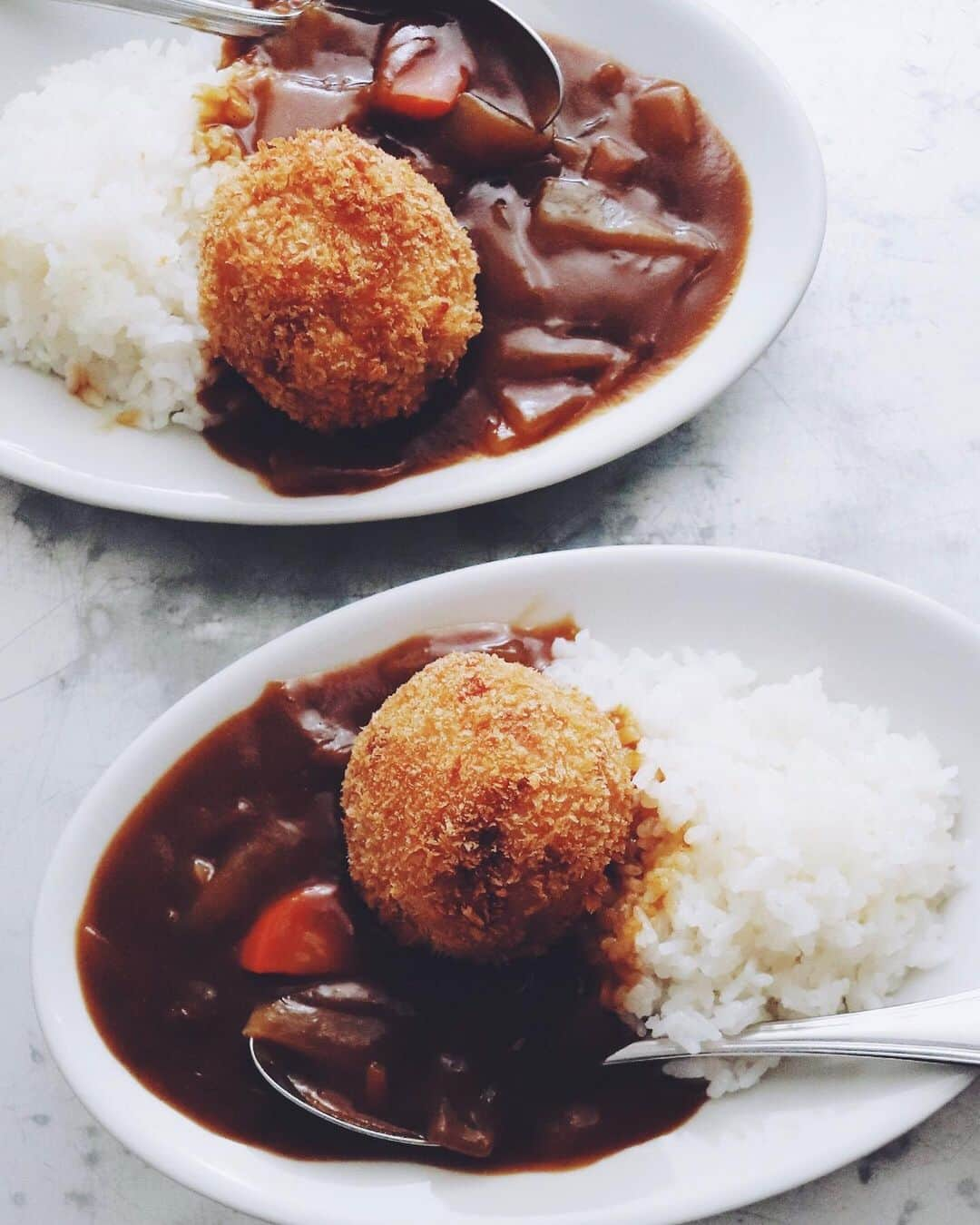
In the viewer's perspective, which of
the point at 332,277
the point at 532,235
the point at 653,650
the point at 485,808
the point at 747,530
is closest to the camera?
the point at 485,808

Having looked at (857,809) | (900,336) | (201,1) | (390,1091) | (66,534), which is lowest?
(390,1091)

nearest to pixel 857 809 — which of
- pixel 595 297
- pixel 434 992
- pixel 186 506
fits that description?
pixel 434 992

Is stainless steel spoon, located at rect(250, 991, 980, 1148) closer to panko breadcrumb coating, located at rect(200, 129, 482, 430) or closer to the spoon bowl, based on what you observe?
the spoon bowl

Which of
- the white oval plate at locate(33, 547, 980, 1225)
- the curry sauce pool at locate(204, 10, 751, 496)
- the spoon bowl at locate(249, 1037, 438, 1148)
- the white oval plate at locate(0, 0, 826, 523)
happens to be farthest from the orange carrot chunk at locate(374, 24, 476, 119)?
the spoon bowl at locate(249, 1037, 438, 1148)

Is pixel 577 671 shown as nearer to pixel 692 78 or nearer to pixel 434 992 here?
pixel 434 992

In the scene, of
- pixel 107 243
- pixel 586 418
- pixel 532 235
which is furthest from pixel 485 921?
pixel 107 243

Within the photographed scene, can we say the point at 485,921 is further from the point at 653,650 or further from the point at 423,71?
the point at 423,71
